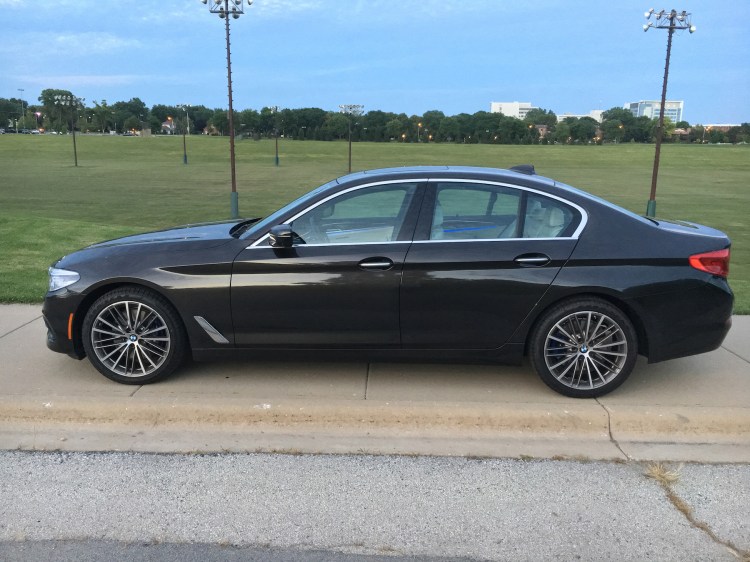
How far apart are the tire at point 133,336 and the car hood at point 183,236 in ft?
1.40

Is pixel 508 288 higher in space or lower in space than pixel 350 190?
lower

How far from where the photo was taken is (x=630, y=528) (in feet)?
10.0

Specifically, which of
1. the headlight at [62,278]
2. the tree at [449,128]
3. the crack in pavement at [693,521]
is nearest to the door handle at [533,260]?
the crack in pavement at [693,521]

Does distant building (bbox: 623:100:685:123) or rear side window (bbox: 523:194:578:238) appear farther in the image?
distant building (bbox: 623:100:685:123)

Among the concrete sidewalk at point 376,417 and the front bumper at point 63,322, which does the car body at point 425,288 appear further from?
the concrete sidewalk at point 376,417

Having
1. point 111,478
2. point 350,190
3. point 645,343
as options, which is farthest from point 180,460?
point 645,343

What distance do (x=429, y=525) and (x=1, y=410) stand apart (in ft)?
9.59

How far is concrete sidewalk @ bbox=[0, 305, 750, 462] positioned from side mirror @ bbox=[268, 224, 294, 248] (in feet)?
3.36

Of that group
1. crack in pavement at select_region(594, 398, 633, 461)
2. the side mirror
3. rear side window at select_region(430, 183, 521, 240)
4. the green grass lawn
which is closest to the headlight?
the side mirror

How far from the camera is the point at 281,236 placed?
419cm

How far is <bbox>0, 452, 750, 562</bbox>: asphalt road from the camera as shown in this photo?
9.47 ft

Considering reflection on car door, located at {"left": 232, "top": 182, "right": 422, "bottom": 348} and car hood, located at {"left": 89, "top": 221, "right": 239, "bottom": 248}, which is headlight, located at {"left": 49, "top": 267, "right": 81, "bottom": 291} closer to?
car hood, located at {"left": 89, "top": 221, "right": 239, "bottom": 248}

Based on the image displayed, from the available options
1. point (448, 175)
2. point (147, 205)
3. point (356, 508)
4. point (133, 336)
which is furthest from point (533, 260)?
point (147, 205)

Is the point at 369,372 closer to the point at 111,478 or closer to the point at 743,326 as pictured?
the point at 111,478
